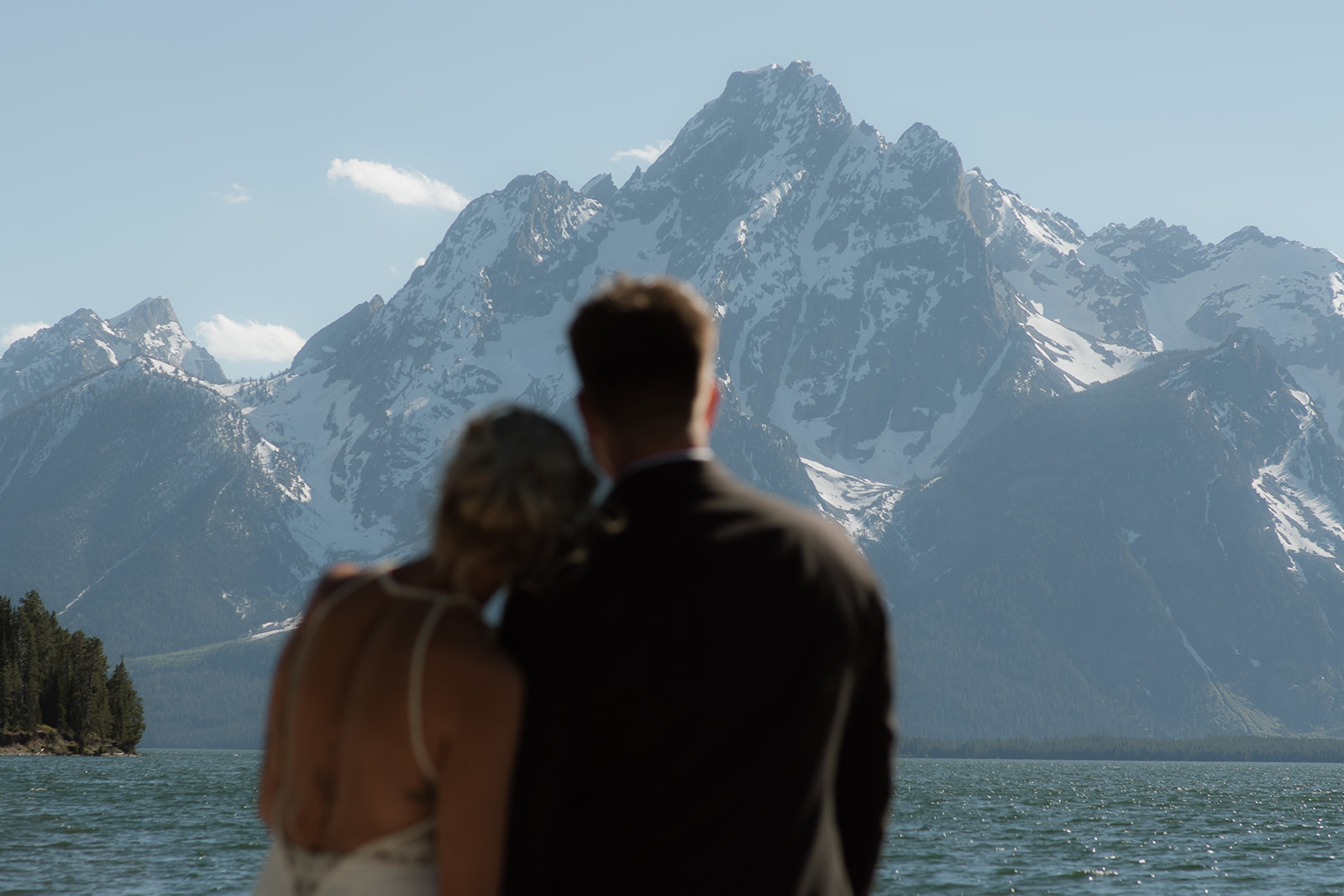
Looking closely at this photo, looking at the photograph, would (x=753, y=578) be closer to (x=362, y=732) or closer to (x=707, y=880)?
(x=707, y=880)

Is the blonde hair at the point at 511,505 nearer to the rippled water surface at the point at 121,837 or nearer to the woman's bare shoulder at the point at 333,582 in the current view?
the woman's bare shoulder at the point at 333,582

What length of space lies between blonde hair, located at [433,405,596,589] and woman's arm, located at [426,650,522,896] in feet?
0.98

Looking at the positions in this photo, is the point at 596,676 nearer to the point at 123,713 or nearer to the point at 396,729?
the point at 396,729

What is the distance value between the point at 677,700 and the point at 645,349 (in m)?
1.04

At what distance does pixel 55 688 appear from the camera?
139125mm

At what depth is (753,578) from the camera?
3609mm

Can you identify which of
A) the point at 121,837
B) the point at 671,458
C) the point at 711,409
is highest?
the point at 711,409

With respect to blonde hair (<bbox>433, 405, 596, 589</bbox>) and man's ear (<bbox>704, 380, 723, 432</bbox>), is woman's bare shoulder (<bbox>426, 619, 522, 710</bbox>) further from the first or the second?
man's ear (<bbox>704, 380, 723, 432</bbox>)

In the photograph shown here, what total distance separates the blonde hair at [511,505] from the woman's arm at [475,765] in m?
0.30

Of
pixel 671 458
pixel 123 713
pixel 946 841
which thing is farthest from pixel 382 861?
pixel 123 713

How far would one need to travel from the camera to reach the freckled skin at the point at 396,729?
11.4ft

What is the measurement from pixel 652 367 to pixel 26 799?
76997 millimetres

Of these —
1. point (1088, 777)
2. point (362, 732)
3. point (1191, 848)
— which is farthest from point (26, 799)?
point (1088, 777)

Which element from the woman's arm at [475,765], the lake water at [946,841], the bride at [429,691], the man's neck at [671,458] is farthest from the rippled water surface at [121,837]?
the man's neck at [671,458]
